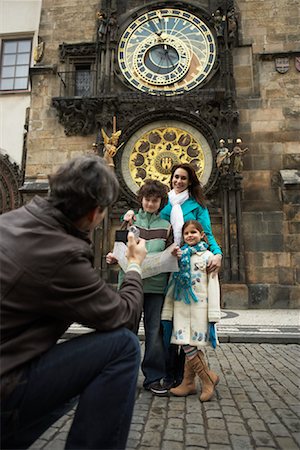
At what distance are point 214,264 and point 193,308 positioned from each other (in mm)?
397

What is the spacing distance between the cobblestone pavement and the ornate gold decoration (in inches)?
264

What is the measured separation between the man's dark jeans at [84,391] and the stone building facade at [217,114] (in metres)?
7.72

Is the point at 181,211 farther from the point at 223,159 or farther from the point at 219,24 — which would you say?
the point at 219,24

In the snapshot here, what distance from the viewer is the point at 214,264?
2.99m

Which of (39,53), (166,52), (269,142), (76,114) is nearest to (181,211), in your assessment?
(269,142)

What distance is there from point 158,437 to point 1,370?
1342 millimetres

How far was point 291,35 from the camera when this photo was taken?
10547 mm

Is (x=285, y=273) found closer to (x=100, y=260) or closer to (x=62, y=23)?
(x=100, y=260)

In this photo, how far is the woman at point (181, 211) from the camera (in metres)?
3.25

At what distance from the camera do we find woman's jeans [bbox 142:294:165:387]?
10.1ft

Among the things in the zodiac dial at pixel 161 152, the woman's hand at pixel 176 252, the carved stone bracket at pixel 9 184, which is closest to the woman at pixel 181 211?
the woman's hand at pixel 176 252

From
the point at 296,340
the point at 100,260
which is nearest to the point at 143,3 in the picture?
the point at 100,260

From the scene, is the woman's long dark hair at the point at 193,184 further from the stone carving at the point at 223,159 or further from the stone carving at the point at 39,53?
the stone carving at the point at 39,53

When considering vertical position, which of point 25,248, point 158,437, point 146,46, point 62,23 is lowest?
point 158,437
